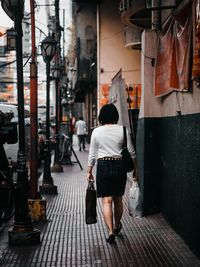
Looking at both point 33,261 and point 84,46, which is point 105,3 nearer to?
point 84,46

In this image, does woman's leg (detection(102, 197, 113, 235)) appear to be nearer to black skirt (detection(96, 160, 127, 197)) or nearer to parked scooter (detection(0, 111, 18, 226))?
black skirt (detection(96, 160, 127, 197))

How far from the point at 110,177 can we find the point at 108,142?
1.70ft

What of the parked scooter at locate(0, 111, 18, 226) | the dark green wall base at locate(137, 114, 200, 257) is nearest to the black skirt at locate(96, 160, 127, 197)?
the dark green wall base at locate(137, 114, 200, 257)

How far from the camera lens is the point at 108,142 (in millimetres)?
7836

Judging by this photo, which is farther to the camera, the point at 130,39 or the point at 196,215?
the point at 130,39

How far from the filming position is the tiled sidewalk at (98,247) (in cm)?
684

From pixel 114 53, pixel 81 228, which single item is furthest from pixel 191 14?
pixel 114 53

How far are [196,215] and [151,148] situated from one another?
3.10 meters

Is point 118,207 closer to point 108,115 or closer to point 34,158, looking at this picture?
point 108,115

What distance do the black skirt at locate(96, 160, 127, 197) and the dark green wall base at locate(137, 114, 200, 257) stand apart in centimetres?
93

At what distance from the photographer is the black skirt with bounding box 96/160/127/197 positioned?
778 centimetres

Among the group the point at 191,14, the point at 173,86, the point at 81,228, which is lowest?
the point at 81,228

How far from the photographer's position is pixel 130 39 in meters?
22.0

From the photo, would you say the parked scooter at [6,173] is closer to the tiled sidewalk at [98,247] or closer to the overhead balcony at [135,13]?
the tiled sidewalk at [98,247]
